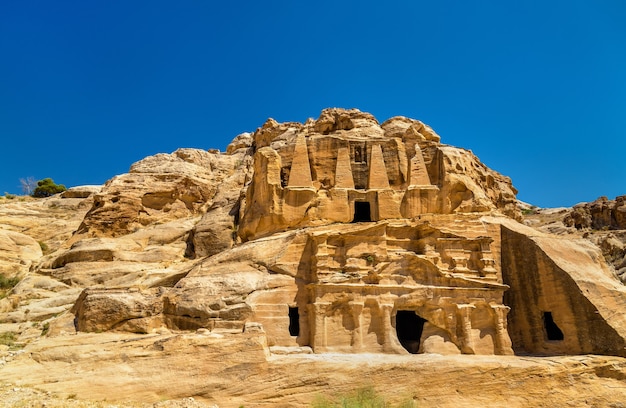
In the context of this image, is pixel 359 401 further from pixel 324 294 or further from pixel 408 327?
pixel 408 327

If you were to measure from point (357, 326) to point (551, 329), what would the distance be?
10593 millimetres

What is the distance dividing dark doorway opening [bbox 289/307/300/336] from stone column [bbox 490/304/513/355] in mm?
9415

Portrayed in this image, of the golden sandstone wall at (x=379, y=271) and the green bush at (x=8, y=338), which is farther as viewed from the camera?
the golden sandstone wall at (x=379, y=271)

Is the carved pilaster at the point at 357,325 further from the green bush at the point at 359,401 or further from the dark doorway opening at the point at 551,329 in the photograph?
the dark doorway opening at the point at 551,329

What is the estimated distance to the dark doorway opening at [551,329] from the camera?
26016 millimetres

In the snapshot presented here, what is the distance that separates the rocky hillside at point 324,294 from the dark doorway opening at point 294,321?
140 mm

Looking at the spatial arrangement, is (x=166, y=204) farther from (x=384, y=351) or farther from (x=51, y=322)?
(x=384, y=351)

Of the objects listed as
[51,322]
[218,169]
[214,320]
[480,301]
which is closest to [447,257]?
[480,301]

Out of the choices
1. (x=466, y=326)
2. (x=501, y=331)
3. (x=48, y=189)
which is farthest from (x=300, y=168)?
(x=48, y=189)

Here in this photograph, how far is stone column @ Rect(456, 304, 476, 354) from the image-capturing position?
2388cm

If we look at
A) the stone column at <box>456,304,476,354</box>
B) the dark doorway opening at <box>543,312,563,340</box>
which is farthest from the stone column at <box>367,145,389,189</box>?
the dark doorway opening at <box>543,312,563,340</box>

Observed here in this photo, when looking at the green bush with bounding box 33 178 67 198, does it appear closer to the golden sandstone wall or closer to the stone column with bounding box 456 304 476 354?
the golden sandstone wall

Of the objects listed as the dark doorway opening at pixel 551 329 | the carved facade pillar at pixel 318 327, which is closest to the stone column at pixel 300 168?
the carved facade pillar at pixel 318 327

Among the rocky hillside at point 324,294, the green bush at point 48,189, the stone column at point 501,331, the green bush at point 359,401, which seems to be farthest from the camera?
the green bush at point 48,189
